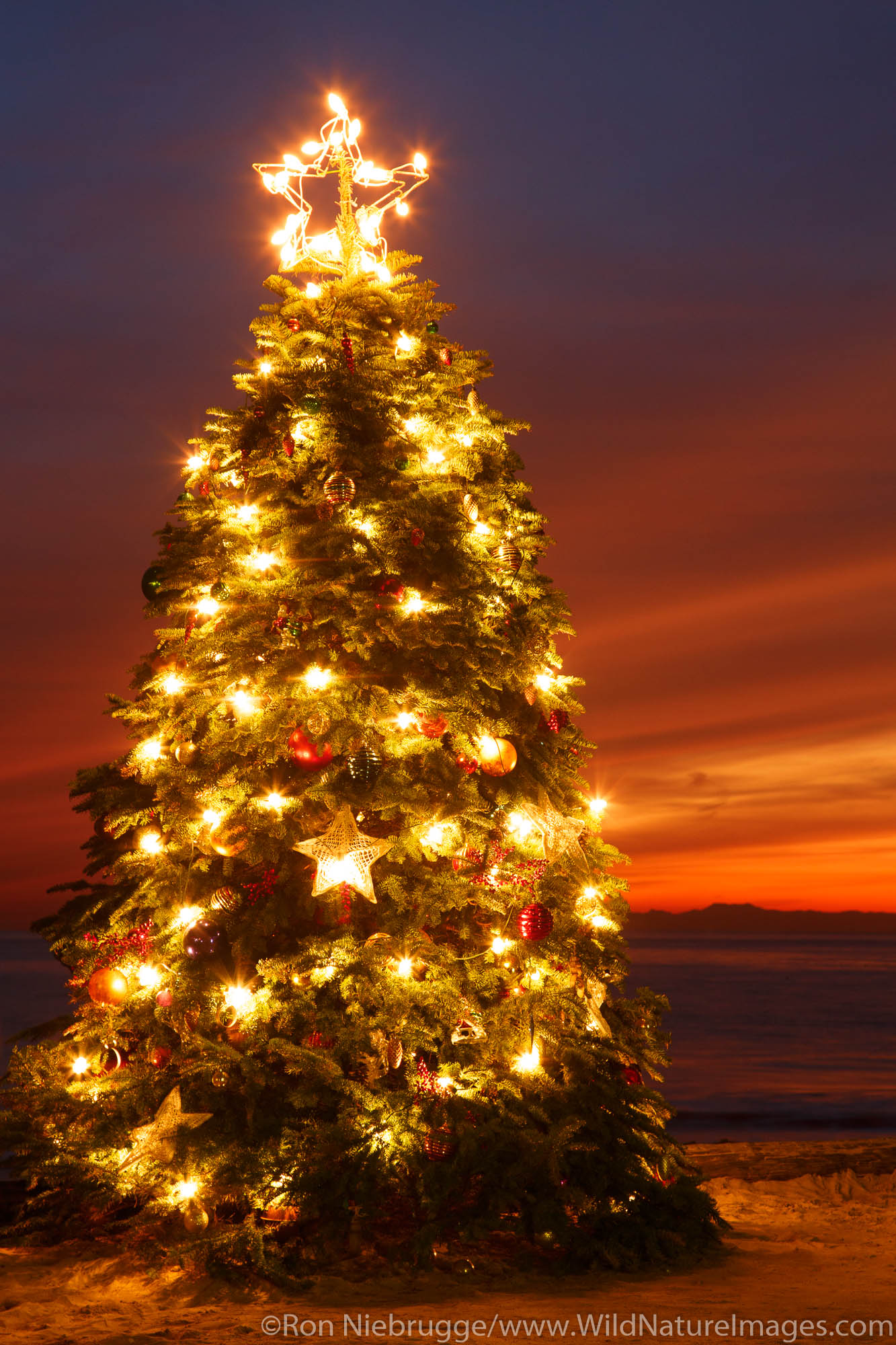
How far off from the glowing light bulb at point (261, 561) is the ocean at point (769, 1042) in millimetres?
3263

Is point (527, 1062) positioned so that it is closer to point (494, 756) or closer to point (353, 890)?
point (353, 890)

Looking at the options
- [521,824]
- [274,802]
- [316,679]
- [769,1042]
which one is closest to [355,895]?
[274,802]

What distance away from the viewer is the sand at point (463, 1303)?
15.2 ft

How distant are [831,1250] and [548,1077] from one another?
2.10 metres

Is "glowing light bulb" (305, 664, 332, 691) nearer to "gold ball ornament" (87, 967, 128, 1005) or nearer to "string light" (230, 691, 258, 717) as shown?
"string light" (230, 691, 258, 717)

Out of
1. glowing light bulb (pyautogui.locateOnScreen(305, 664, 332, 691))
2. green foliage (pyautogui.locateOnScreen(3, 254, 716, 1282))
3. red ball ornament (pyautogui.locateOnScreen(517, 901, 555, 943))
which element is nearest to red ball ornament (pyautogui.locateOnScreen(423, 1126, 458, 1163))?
green foliage (pyautogui.locateOnScreen(3, 254, 716, 1282))

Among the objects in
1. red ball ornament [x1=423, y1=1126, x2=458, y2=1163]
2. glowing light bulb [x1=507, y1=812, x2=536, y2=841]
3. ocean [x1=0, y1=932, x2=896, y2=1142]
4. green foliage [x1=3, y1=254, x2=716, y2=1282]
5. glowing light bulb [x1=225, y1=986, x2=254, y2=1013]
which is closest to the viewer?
red ball ornament [x1=423, y1=1126, x2=458, y2=1163]

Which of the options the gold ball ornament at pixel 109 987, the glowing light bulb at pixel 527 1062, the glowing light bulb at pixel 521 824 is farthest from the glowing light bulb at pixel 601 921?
the gold ball ornament at pixel 109 987

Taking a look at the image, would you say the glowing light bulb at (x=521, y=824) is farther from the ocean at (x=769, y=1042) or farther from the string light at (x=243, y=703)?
the ocean at (x=769, y=1042)

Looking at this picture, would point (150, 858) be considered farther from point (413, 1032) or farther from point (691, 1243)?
point (691, 1243)

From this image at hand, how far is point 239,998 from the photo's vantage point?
5.88m

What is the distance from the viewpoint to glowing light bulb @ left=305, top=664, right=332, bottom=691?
604 cm

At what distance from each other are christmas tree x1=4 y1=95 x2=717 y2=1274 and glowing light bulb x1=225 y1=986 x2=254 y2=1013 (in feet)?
0.05

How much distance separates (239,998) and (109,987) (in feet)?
2.86
